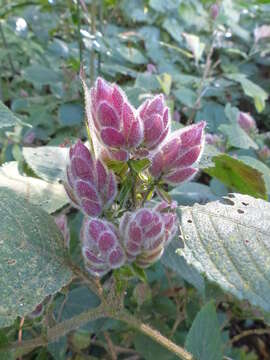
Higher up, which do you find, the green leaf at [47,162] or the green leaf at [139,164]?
the green leaf at [139,164]

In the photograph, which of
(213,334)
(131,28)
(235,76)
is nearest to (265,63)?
(131,28)

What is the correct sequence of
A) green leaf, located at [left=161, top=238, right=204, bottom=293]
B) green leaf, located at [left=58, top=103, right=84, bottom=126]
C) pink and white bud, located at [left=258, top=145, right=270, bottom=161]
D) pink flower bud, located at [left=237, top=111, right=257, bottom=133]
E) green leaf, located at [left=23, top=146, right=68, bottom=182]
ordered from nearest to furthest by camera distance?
green leaf, located at [left=161, top=238, right=204, bottom=293] < green leaf, located at [left=23, top=146, right=68, bottom=182] < pink and white bud, located at [left=258, top=145, right=270, bottom=161] < pink flower bud, located at [left=237, top=111, right=257, bottom=133] < green leaf, located at [left=58, top=103, right=84, bottom=126]

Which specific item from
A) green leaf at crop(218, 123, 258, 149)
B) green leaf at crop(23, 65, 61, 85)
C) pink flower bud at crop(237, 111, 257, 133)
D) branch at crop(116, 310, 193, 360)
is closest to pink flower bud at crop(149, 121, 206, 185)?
branch at crop(116, 310, 193, 360)

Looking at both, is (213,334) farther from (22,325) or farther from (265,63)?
(265,63)

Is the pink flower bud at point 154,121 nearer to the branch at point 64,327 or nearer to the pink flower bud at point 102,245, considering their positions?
the pink flower bud at point 102,245

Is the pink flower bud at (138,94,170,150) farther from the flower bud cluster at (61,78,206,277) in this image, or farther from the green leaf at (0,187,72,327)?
the green leaf at (0,187,72,327)

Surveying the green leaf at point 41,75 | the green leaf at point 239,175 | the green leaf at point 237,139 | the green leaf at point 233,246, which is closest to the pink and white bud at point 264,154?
the green leaf at point 237,139

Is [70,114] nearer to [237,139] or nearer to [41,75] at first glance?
[41,75]
